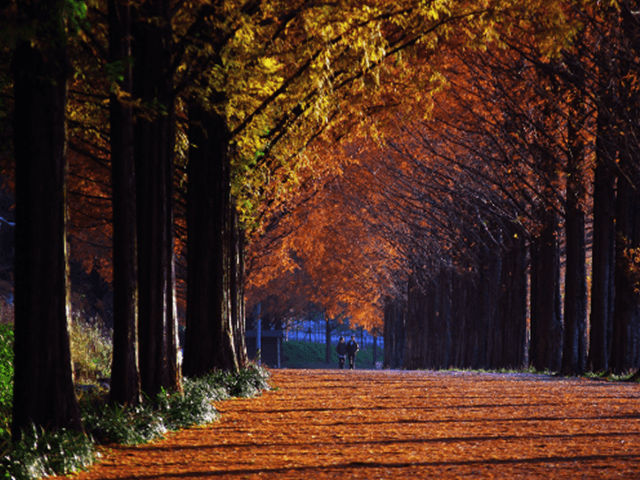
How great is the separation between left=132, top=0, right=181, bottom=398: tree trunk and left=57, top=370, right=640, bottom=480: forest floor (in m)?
1.24

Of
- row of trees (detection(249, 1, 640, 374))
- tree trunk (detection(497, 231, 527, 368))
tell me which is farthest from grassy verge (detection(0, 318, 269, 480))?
tree trunk (detection(497, 231, 527, 368))

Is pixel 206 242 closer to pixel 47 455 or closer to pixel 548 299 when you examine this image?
pixel 47 455

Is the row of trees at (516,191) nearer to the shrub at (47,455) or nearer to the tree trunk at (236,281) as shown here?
the tree trunk at (236,281)

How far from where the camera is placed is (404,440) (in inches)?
329

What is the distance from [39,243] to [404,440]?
4.08 m

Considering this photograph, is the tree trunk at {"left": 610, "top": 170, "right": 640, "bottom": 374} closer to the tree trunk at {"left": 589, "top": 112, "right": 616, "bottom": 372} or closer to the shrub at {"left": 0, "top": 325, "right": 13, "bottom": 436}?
the tree trunk at {"left": 589, "top": 112, "right": 616, "bottom": 372}

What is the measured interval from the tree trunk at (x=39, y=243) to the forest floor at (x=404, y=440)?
2.66 feet

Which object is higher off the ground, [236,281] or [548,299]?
[236,281]

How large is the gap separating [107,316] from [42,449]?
33919 mm

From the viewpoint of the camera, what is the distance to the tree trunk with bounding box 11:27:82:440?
273 inches

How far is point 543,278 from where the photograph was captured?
72.8ft

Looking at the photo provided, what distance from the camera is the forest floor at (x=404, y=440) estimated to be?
6555 mm

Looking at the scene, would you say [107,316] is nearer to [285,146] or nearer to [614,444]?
[285,146]

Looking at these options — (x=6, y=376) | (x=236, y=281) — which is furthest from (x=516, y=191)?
(x=6, y=376)
